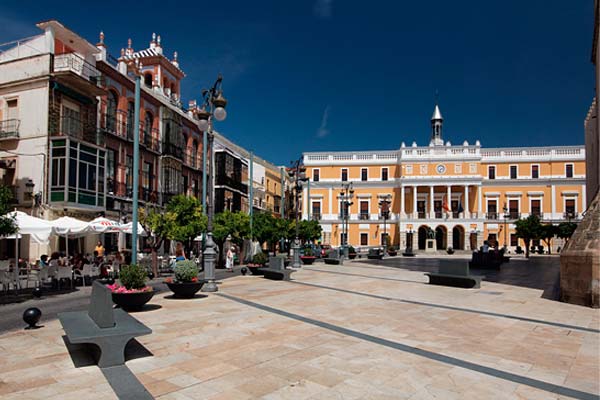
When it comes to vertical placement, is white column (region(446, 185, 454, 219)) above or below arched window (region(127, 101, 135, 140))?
below

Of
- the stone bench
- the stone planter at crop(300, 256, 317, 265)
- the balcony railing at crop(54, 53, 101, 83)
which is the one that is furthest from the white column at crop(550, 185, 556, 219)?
the balcony railing at crop(54, 53, 101, 83)

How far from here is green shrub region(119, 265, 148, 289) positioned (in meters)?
8.54

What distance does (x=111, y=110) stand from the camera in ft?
82.6

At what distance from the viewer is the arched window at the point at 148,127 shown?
93.1ft

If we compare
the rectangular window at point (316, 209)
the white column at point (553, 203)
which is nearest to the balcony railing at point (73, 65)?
Answer: the rectangular window at point (316, 209)

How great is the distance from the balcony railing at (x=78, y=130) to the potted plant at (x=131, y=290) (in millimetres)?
15488

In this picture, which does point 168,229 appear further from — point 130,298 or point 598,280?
point 598,280

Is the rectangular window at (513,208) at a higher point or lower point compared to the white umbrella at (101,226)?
higher

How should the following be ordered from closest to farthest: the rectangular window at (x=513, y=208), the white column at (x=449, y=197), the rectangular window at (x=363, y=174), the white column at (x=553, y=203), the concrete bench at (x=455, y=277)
Result: the concrete bench at (x=455, y=277), the white column at (x=449, y=197), the white column at (x=553, y=203), the rectangular window at (x=513, y=208), the rectangular window at (x=363, y=174)


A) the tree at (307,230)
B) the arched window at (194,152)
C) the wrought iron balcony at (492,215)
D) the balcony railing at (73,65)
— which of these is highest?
the balcony railing at (73,65)

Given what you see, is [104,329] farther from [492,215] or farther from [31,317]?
[492,215]

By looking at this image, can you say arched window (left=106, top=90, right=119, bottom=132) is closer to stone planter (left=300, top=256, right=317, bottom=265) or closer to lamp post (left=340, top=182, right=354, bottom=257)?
stone planter (left=300, top=256, right=317, bottom=265)

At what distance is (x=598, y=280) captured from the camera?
10.0 meters

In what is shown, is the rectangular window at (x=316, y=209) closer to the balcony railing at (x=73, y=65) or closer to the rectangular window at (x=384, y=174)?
the rectangular window at (x=384, y=174)
